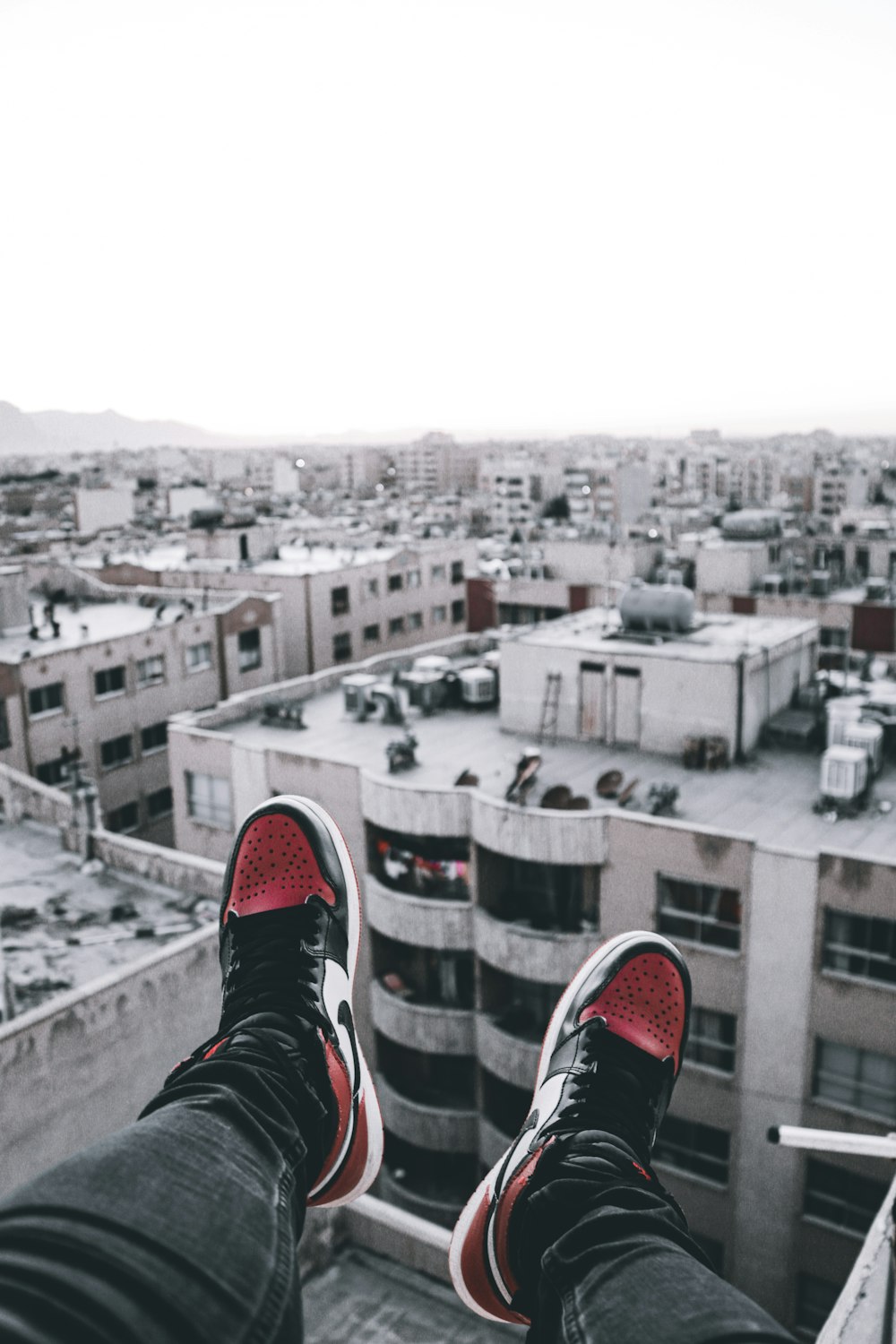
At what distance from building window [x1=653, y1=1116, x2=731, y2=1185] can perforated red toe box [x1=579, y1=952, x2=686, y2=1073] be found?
9152mm

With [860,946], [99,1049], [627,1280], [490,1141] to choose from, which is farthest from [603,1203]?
[490,1141]

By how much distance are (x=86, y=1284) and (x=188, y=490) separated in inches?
3142

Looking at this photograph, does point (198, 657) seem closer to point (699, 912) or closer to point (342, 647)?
point (342, 647)

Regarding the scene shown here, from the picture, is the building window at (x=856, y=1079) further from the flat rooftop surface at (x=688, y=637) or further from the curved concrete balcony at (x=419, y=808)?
the flat rooftop surface at (x=688, y=637)

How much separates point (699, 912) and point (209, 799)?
8.76 m

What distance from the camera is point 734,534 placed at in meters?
36.8

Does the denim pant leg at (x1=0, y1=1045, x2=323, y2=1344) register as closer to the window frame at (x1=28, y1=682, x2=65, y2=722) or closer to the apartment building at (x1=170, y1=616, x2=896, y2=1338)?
the apartment building at (x1=170, y1=616, x2=896, y2=1338)

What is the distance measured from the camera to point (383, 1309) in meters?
9.26

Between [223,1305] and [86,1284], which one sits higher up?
[86,1284]

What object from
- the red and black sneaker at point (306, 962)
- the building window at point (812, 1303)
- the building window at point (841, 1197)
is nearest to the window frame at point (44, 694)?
the building window at point (841, 1197)

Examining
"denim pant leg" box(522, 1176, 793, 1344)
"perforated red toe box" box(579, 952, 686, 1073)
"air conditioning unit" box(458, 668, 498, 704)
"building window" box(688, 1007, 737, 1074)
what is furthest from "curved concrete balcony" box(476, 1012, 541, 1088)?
"denim pant leg" box(522, 1176, 793, 1344)

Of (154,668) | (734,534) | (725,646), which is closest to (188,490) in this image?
(734,534)

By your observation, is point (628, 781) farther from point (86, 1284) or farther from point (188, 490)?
point (188, 490)

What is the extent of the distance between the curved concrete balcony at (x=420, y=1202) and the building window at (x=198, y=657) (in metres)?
13.2
